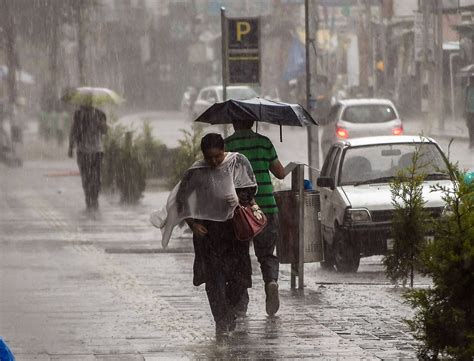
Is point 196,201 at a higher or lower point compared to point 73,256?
higher

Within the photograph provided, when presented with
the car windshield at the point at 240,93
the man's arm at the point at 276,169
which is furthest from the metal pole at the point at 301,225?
the car windshield at the point at 240,93

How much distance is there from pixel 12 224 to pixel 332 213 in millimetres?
7322

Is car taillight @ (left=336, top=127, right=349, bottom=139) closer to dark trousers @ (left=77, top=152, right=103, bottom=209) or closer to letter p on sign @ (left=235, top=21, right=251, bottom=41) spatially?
dark trousers @ (left=77, top=152, right=103, bottom=209)

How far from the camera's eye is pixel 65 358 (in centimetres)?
1052

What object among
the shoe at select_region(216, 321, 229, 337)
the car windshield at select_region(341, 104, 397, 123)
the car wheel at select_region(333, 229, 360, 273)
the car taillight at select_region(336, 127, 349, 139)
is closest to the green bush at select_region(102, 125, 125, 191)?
the car taillight at select_region(336, 127, 349, 139)

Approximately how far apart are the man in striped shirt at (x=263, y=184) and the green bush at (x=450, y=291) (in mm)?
4191

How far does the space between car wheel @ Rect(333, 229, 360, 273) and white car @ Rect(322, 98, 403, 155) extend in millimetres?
17479

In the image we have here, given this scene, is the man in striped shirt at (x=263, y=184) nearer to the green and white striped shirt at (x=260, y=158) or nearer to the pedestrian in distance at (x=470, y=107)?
the green and white striped shirt at (x=260, y=158)

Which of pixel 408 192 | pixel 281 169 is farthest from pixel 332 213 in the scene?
pixel 281 169

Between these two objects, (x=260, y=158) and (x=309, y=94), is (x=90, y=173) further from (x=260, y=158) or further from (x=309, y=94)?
(x=260, y=158)

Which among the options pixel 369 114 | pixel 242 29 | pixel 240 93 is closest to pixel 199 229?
pixel 242 29

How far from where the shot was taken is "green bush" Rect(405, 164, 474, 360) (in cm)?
813

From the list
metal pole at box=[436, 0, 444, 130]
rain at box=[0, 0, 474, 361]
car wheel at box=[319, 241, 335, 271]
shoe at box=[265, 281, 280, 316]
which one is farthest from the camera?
metal pole at box=[436, 0, 444, 130]

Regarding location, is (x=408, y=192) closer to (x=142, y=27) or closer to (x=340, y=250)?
(x=340, y=250)
